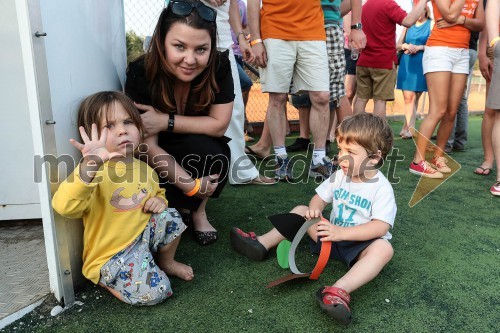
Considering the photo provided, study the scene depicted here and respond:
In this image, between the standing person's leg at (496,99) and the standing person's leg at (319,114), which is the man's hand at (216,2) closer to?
the standing person's leg at (319,114)

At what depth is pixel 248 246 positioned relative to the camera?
5.88ft

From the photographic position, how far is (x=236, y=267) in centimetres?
174

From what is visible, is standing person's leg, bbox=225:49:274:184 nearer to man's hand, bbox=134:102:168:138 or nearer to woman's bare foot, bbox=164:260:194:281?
man's hand, bbox=134:102:168:138

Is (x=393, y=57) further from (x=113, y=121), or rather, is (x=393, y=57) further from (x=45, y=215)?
(x=45, y=215)

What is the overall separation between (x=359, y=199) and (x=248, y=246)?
52cm

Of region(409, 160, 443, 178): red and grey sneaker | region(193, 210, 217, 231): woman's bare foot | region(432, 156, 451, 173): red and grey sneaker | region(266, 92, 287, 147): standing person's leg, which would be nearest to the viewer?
region(193, 210, 217, 231): woman's bare foot

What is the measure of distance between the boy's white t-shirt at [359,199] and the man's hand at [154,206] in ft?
2.36

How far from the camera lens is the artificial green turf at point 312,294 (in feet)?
4.46

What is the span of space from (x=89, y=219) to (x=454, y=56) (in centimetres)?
285

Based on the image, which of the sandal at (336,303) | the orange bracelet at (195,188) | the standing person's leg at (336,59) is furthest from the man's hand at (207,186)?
the standing person's leg at (336,59)

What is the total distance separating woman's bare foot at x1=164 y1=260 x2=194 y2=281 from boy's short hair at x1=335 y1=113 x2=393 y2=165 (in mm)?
848

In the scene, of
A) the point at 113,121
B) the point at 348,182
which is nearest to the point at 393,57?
the point at 348,182

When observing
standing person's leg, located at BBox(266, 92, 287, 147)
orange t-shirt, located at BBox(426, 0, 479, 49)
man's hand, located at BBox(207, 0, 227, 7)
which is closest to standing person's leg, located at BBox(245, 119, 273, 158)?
standing person's leg, located at BBox(266, 92, 287, 147)

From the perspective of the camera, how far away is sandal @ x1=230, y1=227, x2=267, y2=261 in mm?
1779
